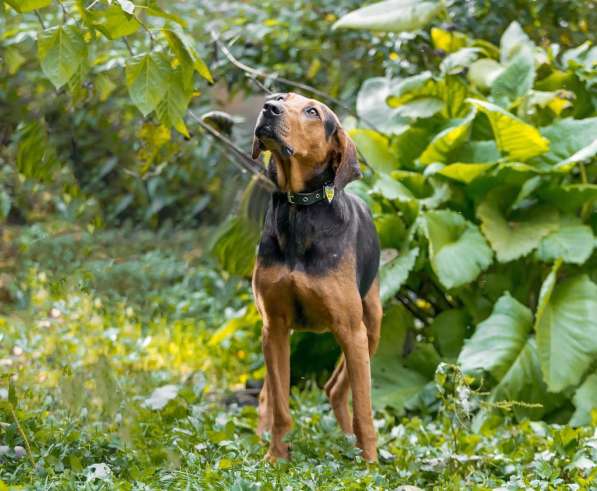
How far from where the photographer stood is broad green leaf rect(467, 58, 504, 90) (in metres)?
5.80

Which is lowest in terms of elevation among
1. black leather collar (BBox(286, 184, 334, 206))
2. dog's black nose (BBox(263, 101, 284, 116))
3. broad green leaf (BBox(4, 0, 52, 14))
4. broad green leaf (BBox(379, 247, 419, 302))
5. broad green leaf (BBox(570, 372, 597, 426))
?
broad green leaf (BBox(570, 372, 597, 426))

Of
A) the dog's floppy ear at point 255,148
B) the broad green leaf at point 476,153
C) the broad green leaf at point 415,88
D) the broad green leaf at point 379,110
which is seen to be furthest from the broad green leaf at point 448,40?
the dog's floppy ear at point 255,148

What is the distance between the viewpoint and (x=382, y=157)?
565 centimetres

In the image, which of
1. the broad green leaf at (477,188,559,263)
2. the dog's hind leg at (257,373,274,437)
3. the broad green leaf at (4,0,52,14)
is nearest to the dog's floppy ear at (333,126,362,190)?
the broad green leaf at (4,0,52,14)

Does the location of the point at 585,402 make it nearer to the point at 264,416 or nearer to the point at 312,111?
the point at 264,416

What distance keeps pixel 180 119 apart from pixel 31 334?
298cm

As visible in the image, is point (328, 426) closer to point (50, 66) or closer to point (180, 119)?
point (180, 119)

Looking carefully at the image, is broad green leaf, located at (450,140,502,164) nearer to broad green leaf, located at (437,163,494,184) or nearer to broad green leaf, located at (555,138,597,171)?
broad green leaf, located at (437,163,494,184)

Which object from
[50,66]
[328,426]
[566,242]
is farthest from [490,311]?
[50,66]

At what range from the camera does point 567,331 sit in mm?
4688

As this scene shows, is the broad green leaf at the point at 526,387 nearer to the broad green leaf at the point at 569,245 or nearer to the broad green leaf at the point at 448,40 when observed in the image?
the broad green leaf at the point at 569,245

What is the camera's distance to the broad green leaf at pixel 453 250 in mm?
4836

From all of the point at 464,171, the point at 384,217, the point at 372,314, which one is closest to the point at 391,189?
the point at 384,217

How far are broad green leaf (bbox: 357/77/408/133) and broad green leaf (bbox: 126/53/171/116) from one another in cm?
279
